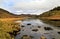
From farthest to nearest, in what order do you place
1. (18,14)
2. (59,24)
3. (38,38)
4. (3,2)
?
1. (59,24)
2. (18,14)
3. (3,2)
4. (38,38)

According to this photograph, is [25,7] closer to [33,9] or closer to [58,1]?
[33,9]

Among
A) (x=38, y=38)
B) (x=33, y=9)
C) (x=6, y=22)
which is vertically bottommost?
(x=38, y=38)

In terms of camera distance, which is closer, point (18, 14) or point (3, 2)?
point (3, 2)

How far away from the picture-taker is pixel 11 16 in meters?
7.25

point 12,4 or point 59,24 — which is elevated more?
point 12,4

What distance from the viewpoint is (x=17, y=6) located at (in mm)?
6656

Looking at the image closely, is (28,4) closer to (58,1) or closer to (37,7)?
(37,7)

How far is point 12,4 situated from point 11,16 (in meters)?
0.89

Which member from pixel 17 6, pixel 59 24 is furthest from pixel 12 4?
pixel 59 24

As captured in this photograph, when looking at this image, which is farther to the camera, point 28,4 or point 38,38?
point 28,4

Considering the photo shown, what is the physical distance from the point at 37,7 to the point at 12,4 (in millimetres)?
994

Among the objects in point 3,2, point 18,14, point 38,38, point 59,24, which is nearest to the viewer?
point 38,38

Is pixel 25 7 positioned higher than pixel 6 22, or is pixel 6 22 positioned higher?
pixel 25 7

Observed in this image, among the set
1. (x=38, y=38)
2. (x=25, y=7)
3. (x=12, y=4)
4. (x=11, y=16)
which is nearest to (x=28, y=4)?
(x=25, y=7)
